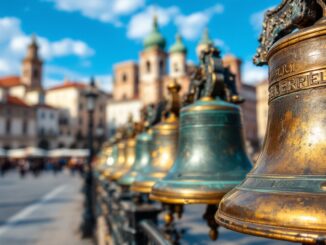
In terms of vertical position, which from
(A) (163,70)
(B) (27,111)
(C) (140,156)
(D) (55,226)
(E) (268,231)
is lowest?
(D) (55,226)

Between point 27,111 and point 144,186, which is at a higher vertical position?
point 27,111

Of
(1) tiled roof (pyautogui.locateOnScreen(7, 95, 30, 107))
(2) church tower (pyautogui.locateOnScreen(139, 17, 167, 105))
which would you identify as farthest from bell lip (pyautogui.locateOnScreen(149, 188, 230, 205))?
(1) tiled roof (pyautogui.locateOnScreen(7, 95, 30, 107))

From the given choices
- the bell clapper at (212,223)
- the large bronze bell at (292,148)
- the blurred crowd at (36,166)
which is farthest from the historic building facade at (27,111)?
the large bronze bell at (292,148)

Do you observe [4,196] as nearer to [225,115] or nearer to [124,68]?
[225,115]

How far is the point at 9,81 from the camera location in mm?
69812

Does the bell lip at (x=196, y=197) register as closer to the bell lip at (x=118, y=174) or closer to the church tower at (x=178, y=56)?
the bell lip at (x=118, y=174)

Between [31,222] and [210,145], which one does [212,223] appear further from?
[31,222]

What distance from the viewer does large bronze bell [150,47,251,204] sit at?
2289mm

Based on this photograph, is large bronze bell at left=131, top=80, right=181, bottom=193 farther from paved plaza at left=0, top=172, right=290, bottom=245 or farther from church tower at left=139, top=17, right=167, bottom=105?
church tower at left=139, top=17, right=167, bottom=105

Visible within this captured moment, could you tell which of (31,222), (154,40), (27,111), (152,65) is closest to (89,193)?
(31,222)

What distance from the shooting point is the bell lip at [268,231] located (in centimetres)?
100

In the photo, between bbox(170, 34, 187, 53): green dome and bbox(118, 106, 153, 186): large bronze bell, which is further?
bbox(170, 34, 187, 53): green dome

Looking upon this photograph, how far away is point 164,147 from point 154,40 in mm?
51847

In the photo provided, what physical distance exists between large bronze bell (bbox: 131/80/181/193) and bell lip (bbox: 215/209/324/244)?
1.98 metres
